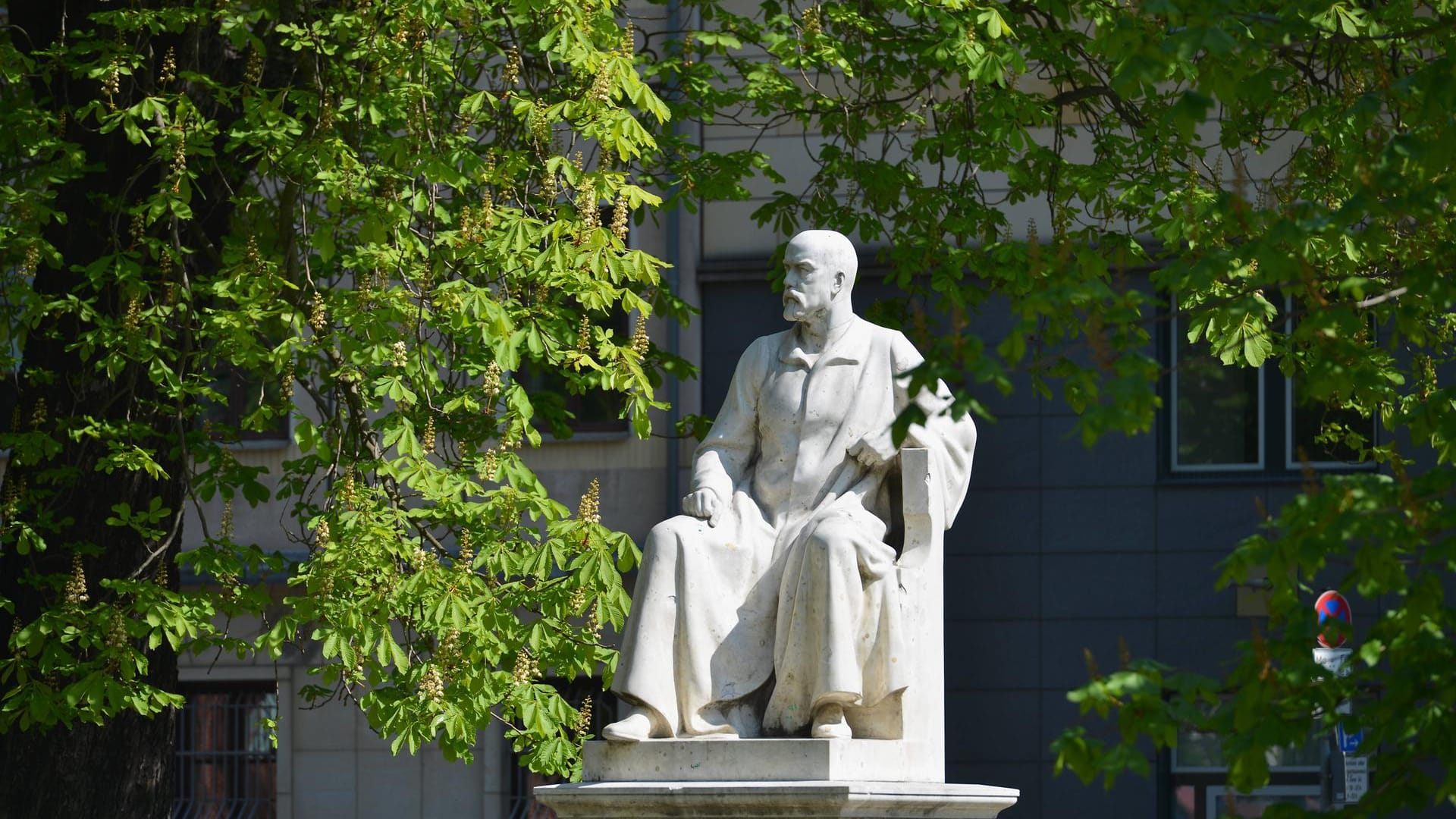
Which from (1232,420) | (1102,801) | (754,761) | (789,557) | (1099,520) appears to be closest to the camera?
(754,761)

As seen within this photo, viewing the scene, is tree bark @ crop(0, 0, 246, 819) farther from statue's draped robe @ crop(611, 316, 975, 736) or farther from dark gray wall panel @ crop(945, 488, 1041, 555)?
dark gray wall panel @ crop(945, 488, 1041, 555)

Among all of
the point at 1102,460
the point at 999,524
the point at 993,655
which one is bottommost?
the point at 993,655

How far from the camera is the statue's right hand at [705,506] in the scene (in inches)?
315

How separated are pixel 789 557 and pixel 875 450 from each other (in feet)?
1.68

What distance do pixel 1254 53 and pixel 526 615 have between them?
34.9 ft

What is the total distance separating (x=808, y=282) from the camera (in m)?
8.27

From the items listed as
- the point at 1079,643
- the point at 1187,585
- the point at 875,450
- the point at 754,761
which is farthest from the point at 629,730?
the point at 1187,585

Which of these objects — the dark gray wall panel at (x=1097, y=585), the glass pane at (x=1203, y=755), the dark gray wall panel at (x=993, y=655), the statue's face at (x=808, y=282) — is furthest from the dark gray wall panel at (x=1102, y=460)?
the statue's face at (x=808, y=282)

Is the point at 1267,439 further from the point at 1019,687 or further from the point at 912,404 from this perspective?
the point at 912,404

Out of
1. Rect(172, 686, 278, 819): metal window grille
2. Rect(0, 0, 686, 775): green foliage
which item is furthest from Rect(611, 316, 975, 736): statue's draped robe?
Rect(172, 686, 278, 819): metal window grille

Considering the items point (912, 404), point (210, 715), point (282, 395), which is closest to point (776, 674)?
point (912, 404)

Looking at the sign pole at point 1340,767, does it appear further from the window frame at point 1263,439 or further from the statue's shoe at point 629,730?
the statue's shoe at point 629,730

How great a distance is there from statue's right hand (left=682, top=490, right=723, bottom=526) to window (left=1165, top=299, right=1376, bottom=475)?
845 cm

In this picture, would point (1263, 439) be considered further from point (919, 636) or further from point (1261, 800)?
point (919, 636)
